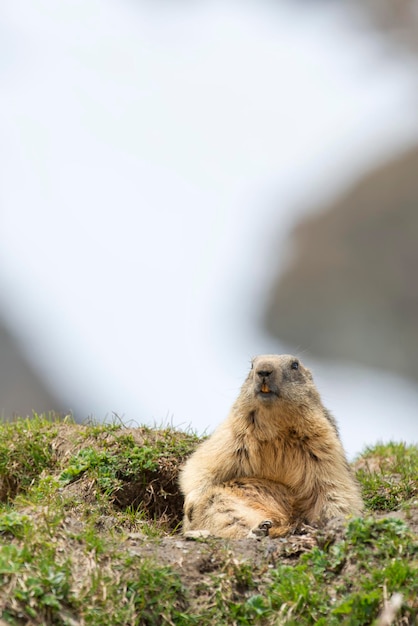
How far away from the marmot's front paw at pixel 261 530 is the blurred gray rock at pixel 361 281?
76.4 ft

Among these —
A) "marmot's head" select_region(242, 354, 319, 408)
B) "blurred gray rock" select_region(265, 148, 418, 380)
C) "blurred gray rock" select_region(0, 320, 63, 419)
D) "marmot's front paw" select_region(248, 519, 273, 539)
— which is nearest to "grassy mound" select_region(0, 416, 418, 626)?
"marmot's front paw" select_region(248, 519, 273, 539)

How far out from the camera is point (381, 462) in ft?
34.4

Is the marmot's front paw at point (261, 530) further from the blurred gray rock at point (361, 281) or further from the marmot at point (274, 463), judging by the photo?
the blurred gray rock at point (361, 281)

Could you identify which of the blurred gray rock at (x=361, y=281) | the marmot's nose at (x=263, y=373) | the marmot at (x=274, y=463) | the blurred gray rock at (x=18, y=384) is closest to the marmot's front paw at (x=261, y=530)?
the marmot at (x=274, y=463)

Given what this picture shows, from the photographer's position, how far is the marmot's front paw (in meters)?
7.16

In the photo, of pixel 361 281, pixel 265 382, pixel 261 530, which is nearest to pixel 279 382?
pixel 265 382

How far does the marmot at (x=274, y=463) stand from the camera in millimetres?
7723

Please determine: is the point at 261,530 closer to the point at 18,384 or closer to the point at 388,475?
the point at 388,475

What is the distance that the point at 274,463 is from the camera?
7992 mm

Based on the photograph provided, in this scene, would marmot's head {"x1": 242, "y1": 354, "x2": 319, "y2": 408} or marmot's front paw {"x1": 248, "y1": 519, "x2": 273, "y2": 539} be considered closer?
marmot's front paw {"x1": 248, "y1": 519, "x2": 273, "y2": 539}

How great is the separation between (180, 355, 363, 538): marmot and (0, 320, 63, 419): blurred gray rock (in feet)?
48.3

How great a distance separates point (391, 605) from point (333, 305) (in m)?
27.3

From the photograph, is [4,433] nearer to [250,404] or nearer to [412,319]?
[250,404]

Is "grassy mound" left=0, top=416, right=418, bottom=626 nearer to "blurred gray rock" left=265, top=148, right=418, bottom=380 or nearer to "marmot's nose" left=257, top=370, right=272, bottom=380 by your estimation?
"marmot's nose" left=257, top=370, right=272, bottom=380
